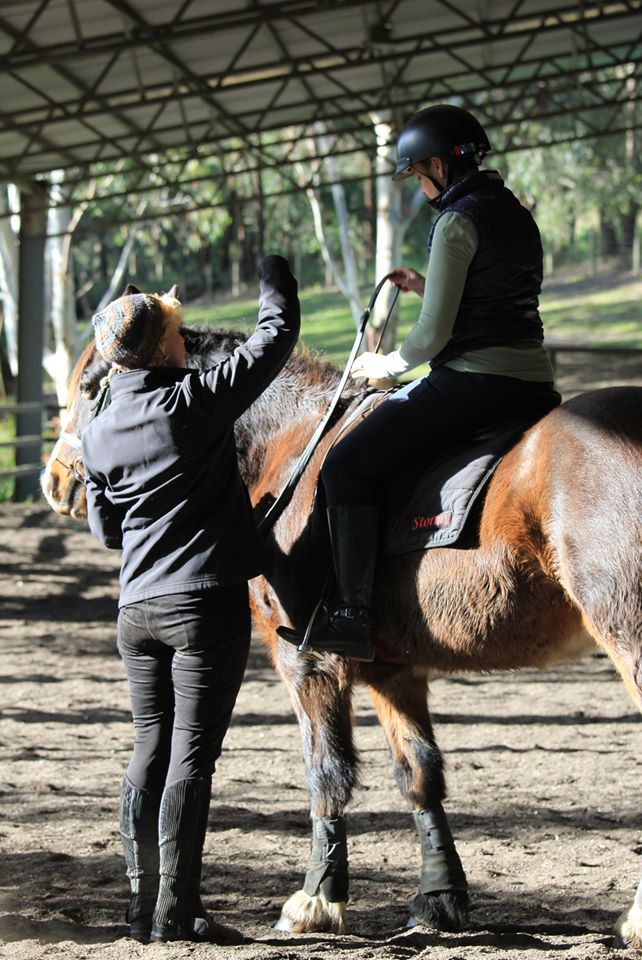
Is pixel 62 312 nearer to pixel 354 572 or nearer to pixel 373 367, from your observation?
pixel 373 367

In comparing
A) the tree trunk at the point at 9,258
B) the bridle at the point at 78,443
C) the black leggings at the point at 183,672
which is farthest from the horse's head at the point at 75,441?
the tree trunk at the point at 9,258

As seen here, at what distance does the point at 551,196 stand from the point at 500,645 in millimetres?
30869

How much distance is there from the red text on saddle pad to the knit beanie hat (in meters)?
1.05

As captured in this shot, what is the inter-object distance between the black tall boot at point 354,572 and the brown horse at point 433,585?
10 cm

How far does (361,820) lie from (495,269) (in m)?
2.84

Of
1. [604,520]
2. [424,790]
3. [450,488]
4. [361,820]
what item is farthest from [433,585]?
[361,820]

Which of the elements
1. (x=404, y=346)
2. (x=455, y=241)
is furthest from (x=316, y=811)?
(x=455, y=241)

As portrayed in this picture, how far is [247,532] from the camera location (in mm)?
3564

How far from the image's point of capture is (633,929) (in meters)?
3.28

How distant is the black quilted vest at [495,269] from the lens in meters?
3.59

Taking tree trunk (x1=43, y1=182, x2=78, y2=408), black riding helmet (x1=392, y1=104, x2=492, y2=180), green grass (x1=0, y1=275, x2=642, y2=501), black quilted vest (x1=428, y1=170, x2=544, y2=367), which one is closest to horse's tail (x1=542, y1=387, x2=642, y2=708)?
black quilted vest (x1=428, y1=170, x2=544, y2=367)

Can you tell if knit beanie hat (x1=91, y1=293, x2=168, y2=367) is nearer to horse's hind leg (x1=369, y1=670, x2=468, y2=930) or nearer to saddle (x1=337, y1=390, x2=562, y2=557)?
saddle (x1=337, y1=390, x2=562, y2=557)

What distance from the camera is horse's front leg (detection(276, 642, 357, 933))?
3.99 meters

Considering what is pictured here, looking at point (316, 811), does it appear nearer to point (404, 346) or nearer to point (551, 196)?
point (404, 346)
